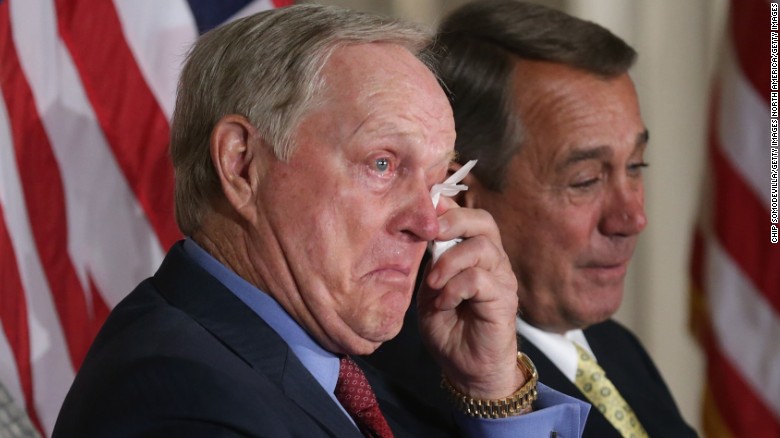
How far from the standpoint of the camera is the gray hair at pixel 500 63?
6.28 ft

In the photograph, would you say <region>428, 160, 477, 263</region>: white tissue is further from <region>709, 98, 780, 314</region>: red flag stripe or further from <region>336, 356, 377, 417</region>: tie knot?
<region>709, 98, 780, 314</region>: red flag stripe

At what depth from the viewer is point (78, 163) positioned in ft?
7.32

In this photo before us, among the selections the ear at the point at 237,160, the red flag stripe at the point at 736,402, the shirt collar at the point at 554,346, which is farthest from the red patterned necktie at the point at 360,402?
the red flag stripe at the point at 736,402

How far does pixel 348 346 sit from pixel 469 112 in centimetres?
77

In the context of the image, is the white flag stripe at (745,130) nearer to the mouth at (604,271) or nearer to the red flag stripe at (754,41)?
the red flag stripe at (754,41)

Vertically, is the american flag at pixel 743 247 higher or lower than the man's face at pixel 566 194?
lower

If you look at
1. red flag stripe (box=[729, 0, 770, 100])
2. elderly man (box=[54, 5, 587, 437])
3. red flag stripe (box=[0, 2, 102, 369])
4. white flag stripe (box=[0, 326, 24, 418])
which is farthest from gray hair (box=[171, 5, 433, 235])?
red flag stripe (box=[729, 0, 770, 100])

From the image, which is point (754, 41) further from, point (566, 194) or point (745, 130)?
point (566, 194)

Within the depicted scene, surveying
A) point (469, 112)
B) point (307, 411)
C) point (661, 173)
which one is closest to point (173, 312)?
point (307, 411)

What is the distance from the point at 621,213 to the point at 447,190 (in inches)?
26.9

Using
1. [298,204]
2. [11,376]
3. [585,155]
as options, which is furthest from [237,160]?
[11,376]

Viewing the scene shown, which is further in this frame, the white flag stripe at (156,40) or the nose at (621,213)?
the white flag stripe at (156,40)

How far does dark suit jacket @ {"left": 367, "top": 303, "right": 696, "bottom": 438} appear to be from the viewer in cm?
170

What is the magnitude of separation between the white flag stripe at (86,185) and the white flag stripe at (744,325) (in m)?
1.55
